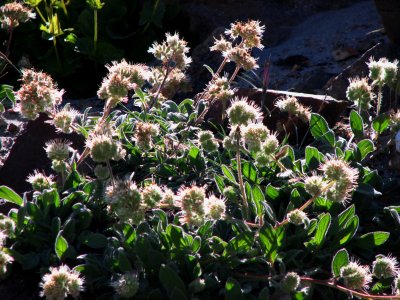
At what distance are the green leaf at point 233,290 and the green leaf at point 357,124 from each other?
1.18 metres

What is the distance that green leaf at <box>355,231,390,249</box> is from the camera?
9.82 feet

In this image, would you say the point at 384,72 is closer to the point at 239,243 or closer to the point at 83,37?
the point at 239,243

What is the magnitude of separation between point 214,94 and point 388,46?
5.25ft

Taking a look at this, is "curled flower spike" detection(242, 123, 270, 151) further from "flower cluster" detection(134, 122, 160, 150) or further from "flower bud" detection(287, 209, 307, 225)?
"flower cluster" detection(134, 122, 160, 150)

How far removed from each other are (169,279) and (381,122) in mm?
1471

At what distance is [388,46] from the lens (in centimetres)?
472

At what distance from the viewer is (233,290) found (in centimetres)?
A: 272

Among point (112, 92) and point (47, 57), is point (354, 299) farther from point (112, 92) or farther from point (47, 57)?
point (47, 57)

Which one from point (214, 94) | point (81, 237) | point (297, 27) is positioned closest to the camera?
point (81, 237)

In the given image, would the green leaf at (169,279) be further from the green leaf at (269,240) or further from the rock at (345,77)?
the rock at (345,77)

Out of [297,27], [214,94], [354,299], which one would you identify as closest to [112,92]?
[214,94]

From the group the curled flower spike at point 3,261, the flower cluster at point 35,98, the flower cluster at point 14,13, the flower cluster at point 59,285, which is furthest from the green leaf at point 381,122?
the flower cluster at point 14,13

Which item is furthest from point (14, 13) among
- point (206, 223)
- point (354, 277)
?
point (354, 277)

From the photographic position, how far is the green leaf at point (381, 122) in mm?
3516
